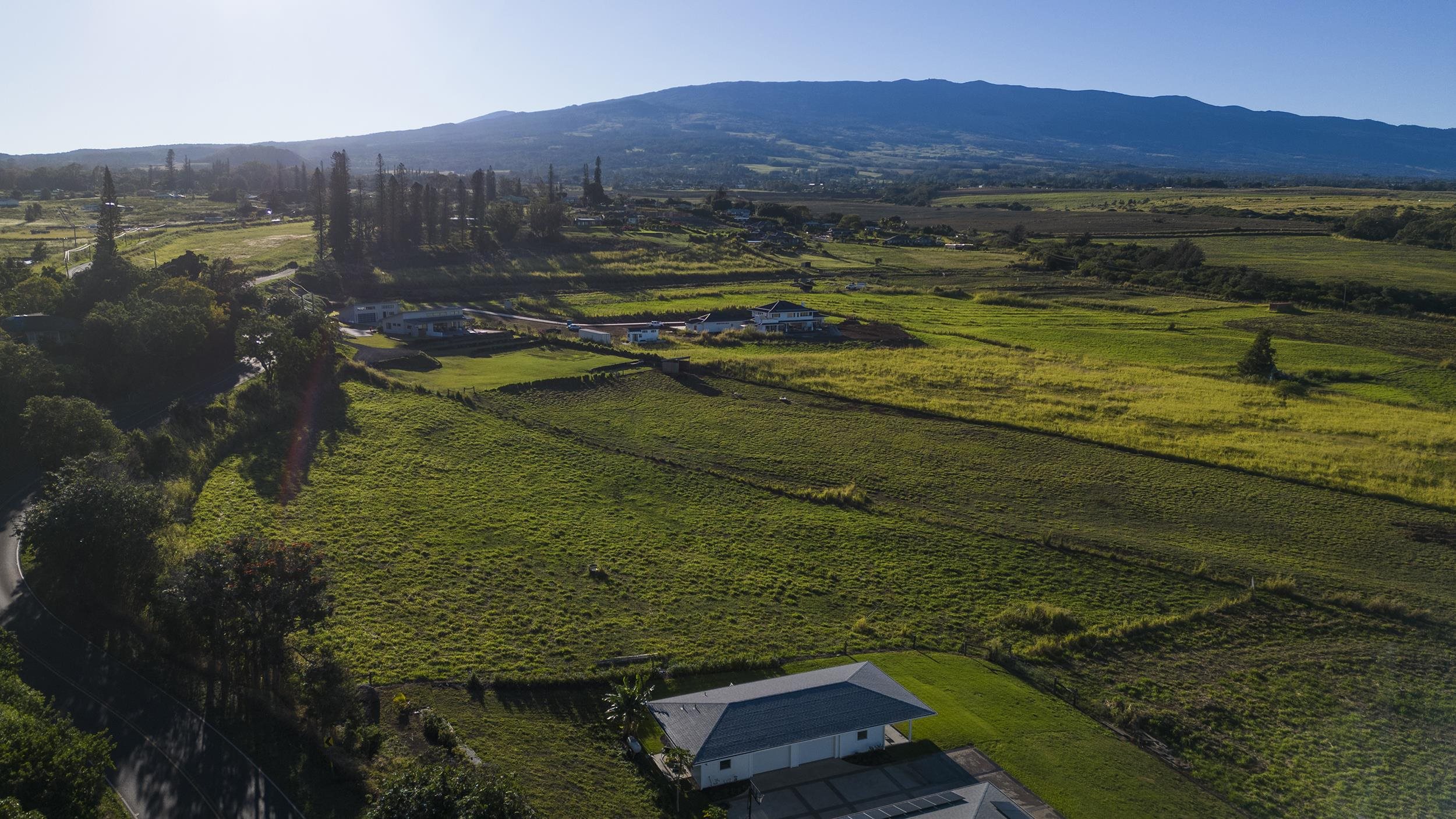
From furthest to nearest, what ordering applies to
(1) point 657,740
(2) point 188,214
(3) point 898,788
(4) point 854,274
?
1. (2) point 188,214
2. (4) point 854,274
3. (1) point 657,740
4. (3) point 898,788

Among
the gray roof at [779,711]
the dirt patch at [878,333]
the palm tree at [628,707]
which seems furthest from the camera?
the dirt patch at [878,333]

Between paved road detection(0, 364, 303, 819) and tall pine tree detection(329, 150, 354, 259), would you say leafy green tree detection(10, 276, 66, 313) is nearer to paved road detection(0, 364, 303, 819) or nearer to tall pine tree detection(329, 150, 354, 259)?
paved road detection(0, 364, 303, 819)

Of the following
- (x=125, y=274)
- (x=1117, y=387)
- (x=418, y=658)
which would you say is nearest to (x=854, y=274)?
(x=1117, y=387)

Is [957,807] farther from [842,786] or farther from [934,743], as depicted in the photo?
[934,743]

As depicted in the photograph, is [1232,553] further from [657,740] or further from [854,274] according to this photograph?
[854,274]

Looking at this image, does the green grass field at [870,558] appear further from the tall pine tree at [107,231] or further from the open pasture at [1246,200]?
the open pasture at [1246,200]

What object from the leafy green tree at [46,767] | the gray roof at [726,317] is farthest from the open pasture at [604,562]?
the gray roof at [726,317]

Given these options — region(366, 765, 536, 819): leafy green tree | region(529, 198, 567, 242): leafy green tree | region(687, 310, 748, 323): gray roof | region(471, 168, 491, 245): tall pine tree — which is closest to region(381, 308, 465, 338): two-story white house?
region(687, 310, 748, 323): gray roof

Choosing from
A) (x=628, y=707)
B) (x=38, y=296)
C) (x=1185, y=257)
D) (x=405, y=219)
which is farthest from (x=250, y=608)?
(x=1185, y=257)
